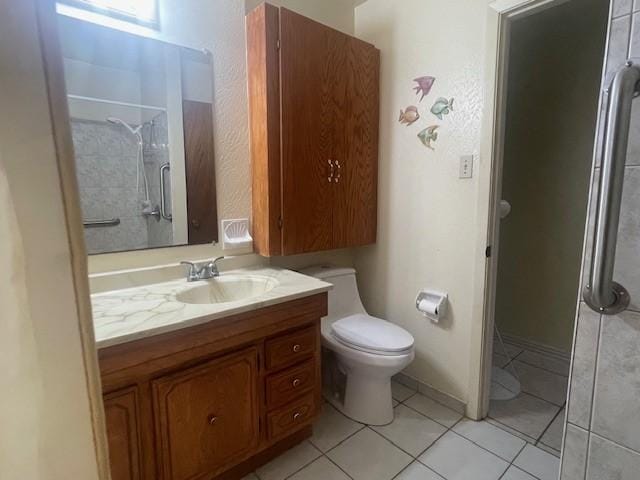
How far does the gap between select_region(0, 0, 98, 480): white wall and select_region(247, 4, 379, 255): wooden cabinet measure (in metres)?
1.38

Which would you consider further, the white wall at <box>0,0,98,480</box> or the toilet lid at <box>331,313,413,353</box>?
the toilet lid at <box>331,313,413,353</box>

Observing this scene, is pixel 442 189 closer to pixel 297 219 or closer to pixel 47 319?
pixel 297 219

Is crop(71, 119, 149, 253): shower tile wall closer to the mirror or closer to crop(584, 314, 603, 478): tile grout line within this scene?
the mirror

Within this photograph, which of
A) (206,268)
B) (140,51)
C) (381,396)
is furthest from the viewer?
(381,396)

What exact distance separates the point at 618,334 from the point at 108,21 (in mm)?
1865

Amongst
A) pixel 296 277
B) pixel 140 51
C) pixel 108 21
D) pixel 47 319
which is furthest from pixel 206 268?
pixel 47 319

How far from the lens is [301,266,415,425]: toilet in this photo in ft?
5.16

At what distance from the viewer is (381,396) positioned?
66.9 inches

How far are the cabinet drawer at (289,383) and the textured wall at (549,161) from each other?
1.82 metres

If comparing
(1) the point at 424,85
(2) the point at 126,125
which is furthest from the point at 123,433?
(1) the point at 424,85

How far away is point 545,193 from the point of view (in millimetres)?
2332

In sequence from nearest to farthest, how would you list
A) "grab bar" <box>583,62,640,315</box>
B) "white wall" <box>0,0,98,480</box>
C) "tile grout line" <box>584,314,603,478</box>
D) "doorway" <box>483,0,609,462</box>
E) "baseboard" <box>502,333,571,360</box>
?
"white wall" <box>0,0,98,480</box>
"grab bar" <box>583,62,640,315</box>
"tile grout line" <box>584,314,603,478</box>
"doorway" <box>483,0,609,462</box>
"baseboard" <box>502,333,571,360</box>

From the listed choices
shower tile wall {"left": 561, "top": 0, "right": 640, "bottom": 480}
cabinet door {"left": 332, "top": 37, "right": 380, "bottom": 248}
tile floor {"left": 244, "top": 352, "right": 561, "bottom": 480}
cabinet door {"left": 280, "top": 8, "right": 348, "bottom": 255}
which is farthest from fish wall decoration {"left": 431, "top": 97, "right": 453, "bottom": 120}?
tile floor {"left": 244, "top": 352, "right": 561, "bottom": 480}

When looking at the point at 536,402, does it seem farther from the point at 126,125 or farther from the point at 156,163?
the point at 126,125
